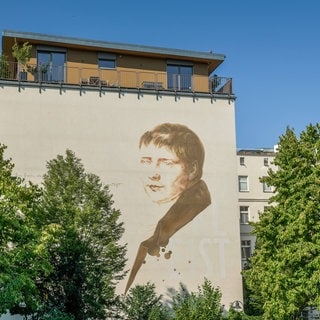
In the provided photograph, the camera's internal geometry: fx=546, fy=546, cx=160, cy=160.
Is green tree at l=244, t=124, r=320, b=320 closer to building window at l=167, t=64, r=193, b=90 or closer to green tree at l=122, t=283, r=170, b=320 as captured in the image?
green tree at l=122, t=283, r=170, b=320

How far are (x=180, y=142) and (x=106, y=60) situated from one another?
787 centimetres

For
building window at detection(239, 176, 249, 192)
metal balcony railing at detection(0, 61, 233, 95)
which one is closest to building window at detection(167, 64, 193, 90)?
metal balcony railing at detection(0, 61, 233, 95)

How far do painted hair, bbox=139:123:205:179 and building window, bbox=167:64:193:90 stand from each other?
3526 mm

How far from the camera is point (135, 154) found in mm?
34531

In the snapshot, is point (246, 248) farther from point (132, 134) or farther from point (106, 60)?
point (106, 60)

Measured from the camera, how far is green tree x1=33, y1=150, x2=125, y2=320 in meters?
26.3

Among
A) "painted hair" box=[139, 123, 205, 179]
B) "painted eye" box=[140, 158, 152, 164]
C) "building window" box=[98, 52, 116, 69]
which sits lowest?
"painted eye" box=[140, 158, 152, 164]

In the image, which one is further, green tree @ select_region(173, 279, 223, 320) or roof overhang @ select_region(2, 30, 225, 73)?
roof overhang @ select_region(2, 30, 225, 73)

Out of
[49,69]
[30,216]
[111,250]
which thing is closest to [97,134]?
[49,69]

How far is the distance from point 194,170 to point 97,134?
6.64 m

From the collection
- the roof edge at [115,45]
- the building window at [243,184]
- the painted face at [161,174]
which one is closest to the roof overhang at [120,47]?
the roof edge at [115,45]

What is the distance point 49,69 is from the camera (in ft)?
117

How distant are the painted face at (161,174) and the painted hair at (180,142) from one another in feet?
1.27

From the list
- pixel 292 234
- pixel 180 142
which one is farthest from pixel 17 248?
pixel 180 142
